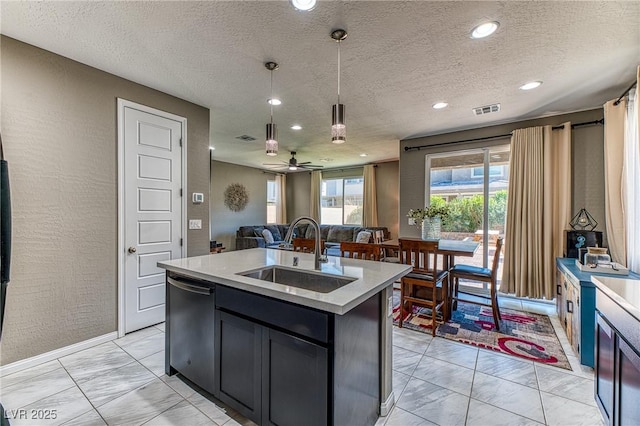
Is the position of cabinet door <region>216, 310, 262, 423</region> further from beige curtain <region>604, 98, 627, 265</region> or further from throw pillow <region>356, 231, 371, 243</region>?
throw pillow <region>356, 231, 371, 243</region>

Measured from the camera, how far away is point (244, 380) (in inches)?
64.7

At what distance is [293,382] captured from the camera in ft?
4.63

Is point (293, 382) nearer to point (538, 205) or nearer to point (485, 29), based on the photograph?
point (485, 29)

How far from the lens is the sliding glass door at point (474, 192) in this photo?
4258 mm

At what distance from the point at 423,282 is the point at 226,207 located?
5.86 metres

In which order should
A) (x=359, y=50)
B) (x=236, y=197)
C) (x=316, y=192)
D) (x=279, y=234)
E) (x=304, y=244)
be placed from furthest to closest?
(x=316, y=192) → (x=279, y=234) → (x=236, y=197) → (x=304, y=244) → (x=359, y=50)

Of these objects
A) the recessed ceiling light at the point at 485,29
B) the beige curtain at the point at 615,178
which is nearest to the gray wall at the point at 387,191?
the beige curtain at the point at 615,178

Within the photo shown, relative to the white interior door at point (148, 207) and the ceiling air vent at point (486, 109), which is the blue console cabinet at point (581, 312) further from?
the white interior door at point (148, 207)

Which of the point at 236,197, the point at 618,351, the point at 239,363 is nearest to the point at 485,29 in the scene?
the point at 618,351

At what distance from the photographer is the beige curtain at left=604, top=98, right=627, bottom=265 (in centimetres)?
291

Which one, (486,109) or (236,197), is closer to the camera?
(486,109)

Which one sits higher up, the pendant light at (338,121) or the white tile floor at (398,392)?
the pendant light at (338,121)

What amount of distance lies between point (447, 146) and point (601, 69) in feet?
6.87

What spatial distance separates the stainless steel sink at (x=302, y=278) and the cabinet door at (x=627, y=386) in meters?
1.24
